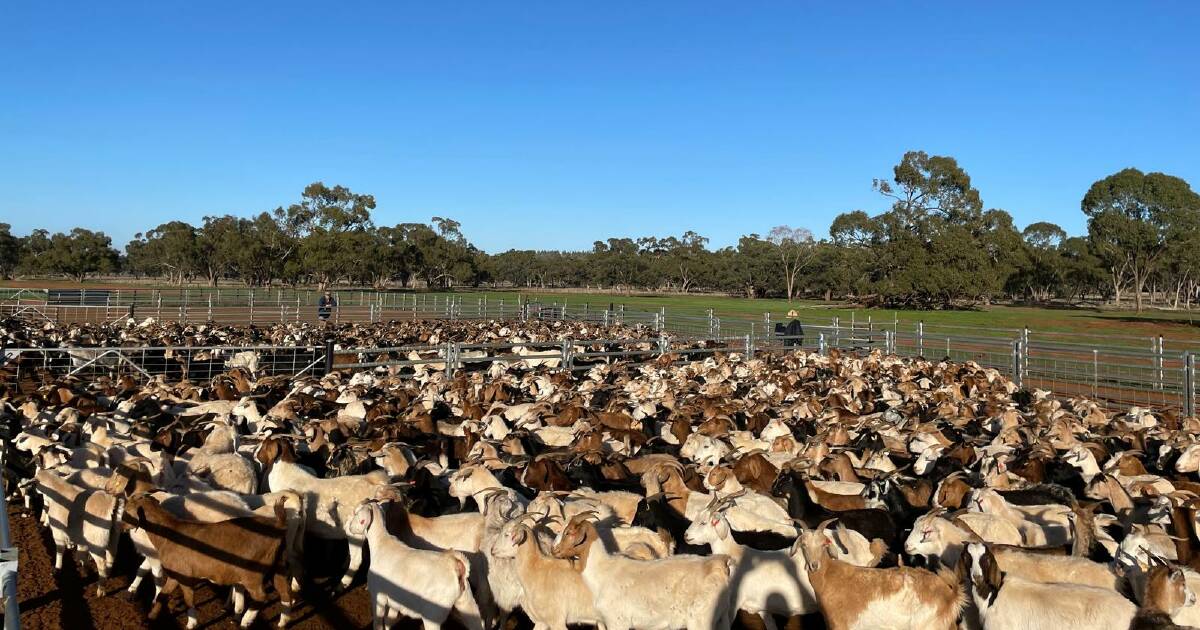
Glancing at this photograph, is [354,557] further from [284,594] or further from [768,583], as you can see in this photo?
[768,583]

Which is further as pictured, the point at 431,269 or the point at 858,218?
the point at 431,269

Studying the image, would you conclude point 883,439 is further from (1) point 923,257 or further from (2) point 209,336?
(1) point 923,257

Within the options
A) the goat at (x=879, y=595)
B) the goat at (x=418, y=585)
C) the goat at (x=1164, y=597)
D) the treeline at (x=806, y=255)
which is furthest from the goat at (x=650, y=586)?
the treeline at (x=806, y=255)

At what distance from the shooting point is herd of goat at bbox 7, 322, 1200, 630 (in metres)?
5.17

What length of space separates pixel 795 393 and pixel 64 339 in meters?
18.9

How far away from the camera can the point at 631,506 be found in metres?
6.97

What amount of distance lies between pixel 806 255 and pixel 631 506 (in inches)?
4062

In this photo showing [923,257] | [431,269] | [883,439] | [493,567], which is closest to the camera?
[493,567]

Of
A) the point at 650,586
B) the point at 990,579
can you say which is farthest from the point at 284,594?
the point at 990,579

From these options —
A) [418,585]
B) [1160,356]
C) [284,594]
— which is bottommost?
[284,594]

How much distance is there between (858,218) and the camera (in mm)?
74000

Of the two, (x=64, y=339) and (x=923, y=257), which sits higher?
(x=923, y=257)

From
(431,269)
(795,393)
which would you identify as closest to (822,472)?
(795,393)

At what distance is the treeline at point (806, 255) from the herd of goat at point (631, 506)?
58.8 metres
